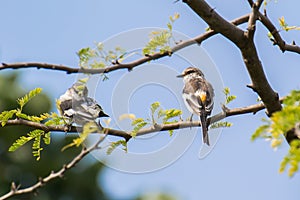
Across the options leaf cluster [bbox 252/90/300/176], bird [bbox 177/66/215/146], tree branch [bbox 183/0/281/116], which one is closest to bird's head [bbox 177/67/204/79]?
bird [bbox 177/66/215/146]

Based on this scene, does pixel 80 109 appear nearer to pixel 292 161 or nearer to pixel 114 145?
pixel 114 145

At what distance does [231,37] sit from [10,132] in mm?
23437

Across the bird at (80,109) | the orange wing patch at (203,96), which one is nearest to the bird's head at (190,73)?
the orange wing patch at (203,96)

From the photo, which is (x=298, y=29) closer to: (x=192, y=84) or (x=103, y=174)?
(x=192, y=84)

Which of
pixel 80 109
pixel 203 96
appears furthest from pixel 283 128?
pixel 203 96

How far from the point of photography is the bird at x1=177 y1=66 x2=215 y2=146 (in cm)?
533

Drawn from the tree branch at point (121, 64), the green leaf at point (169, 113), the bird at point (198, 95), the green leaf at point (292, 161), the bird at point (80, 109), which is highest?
the tree branch at point (121, 64)

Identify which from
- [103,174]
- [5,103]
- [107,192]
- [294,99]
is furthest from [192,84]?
[107,192]

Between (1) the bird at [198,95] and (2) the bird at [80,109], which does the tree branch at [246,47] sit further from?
(2) the bird at [80,109]

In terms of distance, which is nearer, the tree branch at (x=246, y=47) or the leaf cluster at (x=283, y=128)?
the leaf cluster at (x=283, y=128)

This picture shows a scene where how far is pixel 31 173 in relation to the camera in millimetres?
26672

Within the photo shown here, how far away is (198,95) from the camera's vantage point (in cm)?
611

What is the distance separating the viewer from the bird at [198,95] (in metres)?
5.33

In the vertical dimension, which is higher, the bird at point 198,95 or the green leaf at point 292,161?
the green leaf at point 292,161
